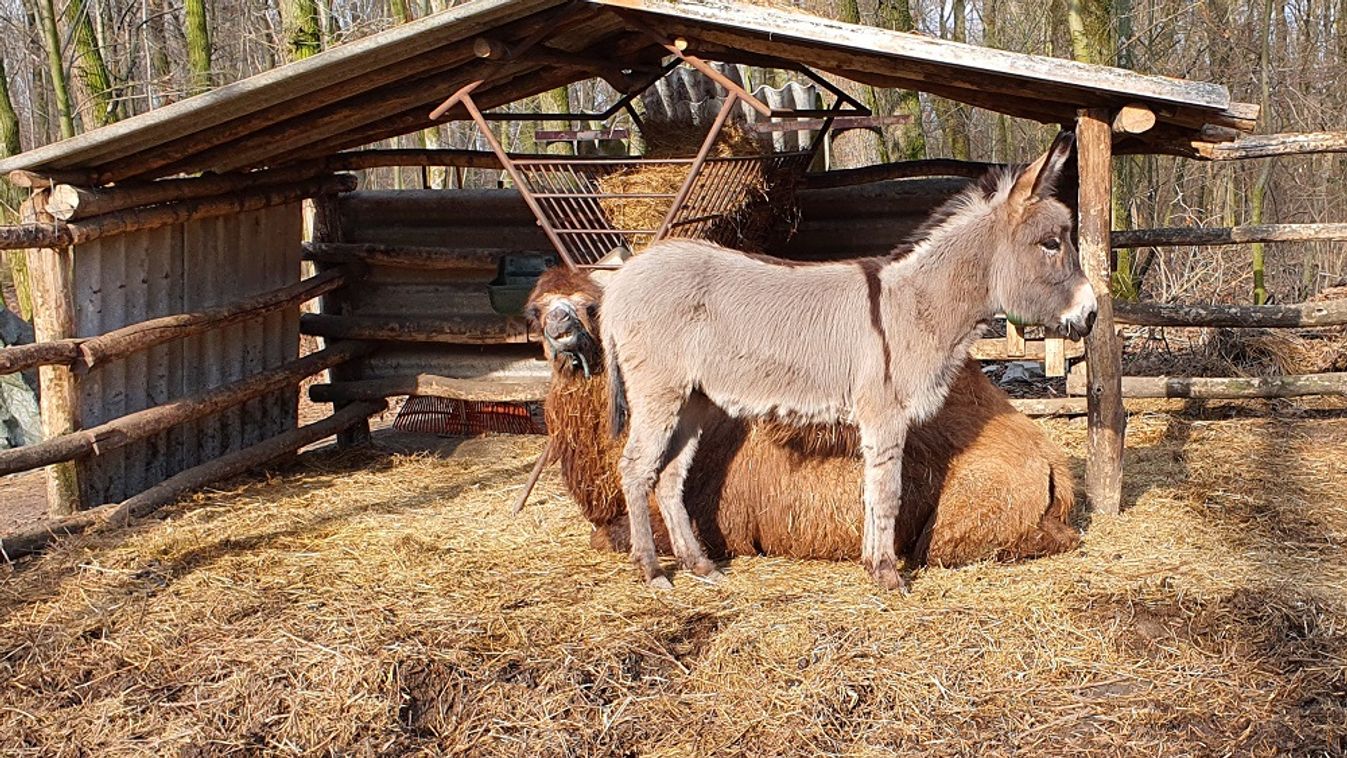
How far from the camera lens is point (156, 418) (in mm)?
6758

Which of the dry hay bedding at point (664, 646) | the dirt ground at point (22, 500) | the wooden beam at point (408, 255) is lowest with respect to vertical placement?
the dry hay bedding at point (664, 646)

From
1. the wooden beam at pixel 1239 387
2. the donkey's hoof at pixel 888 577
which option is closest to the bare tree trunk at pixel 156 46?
the wooden beam at pixel 1239 387

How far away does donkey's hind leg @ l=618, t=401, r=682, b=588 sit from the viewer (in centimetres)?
520

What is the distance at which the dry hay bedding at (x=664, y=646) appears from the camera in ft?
12.8

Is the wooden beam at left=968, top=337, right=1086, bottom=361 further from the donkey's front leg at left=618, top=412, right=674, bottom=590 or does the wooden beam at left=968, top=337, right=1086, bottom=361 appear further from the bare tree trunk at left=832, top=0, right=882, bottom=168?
the bare tree trunk at left=832, top=0, right=882, bottom=168

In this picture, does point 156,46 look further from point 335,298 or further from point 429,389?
point 429,389

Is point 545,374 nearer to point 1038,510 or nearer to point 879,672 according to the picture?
point 1038,510

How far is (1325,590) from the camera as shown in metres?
4.84

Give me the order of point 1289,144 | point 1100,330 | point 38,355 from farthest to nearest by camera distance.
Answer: point 1289,144, point 38,355, point 1100,330

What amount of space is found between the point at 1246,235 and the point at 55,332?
23.4ft

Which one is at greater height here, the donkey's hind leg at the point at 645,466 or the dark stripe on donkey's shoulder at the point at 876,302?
the dark stripe on donkey's shoulder at the point at 876,302

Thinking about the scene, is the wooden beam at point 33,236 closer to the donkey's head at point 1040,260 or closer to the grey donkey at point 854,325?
the grey donkey at point 854,325

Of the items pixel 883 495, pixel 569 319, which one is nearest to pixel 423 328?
pixel 569 319

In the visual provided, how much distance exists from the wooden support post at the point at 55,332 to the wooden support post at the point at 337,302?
2.46 metres
